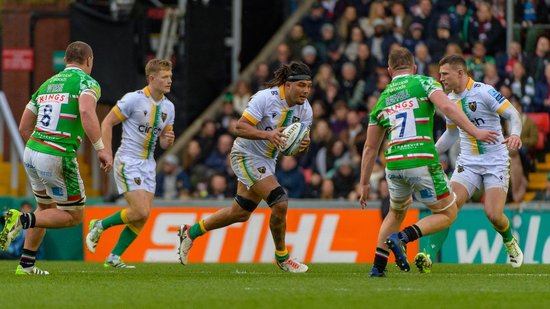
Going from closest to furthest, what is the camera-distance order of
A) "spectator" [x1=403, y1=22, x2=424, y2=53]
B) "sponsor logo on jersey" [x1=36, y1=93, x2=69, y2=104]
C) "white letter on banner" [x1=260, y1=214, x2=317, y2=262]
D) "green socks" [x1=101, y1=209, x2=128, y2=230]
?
"sponsor logo on jersey" [x1=36, y1=93, x2=69, y2=104], "green socks" [x1=101, y1=209, x2=128, y2=230], "white letter on banner" [x1=260, y1=214, x2=317, y2=262], "spectator" [x1=403, y1=22, x2=424, y2=53]

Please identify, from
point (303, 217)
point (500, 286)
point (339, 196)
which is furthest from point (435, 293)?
point (339, 196)

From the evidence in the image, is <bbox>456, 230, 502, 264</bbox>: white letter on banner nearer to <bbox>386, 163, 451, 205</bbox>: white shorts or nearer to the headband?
the headband

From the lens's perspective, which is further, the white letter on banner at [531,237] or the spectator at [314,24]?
the spectator at [314,24]

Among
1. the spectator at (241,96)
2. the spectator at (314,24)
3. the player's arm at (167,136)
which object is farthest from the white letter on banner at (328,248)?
the spectator at (314,24)

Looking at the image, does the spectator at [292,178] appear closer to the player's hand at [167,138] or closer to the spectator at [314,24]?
the spectator at [314,24]

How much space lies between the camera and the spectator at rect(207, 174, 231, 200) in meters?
22.9

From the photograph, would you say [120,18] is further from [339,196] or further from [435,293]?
[435,293]

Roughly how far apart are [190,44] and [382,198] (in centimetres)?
681

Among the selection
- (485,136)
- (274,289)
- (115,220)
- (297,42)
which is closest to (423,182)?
(485,136)

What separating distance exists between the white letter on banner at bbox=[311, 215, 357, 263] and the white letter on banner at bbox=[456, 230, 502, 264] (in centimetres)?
155

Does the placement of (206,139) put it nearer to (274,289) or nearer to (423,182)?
(423,182)

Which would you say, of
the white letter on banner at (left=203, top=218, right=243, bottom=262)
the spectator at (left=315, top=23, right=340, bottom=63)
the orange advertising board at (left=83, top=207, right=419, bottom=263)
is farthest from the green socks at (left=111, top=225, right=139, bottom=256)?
the spectator at (left=315, top=23, right=340, bottom=63)

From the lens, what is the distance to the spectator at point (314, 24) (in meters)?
25.4

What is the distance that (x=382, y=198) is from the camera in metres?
20.8
